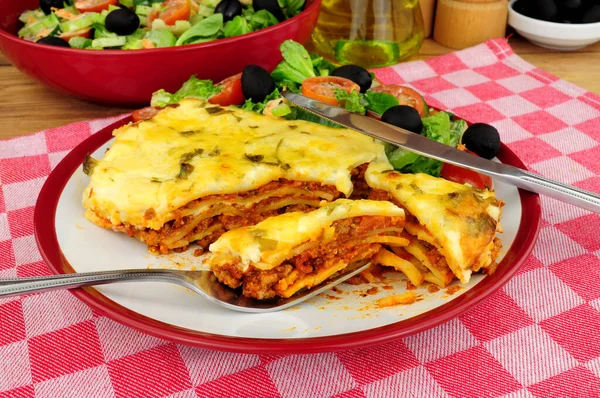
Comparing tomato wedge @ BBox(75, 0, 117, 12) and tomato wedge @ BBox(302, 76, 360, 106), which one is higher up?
tomato wedge @ BBox(75, 0, 117, 12)

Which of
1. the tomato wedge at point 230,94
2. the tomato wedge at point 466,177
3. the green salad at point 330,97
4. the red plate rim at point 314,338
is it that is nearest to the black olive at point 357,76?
the green salad at point 330,97

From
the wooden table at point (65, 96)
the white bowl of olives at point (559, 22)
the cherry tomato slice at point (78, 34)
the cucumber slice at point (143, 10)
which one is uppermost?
the cucumber slice at point (143, 10)

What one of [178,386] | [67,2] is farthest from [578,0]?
[178,386]

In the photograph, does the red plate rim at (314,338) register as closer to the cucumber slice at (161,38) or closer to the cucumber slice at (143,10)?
the cucumber slice at (161,38)

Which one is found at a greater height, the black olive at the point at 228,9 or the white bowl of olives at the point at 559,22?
the black olive at the point at 228,9

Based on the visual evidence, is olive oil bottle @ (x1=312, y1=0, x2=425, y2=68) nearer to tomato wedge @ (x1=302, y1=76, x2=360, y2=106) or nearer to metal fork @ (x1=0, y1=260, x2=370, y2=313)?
tomato wedge @ (x1=302, y1=76, x2=360, y2=106)

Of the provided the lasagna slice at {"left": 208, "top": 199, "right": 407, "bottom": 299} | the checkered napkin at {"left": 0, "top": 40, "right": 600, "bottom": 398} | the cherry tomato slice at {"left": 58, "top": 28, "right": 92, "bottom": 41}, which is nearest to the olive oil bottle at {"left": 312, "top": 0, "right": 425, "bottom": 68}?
the cherry tomato slice at {"left": 58, "top": 28, "right": 92, "bottom": 41}
